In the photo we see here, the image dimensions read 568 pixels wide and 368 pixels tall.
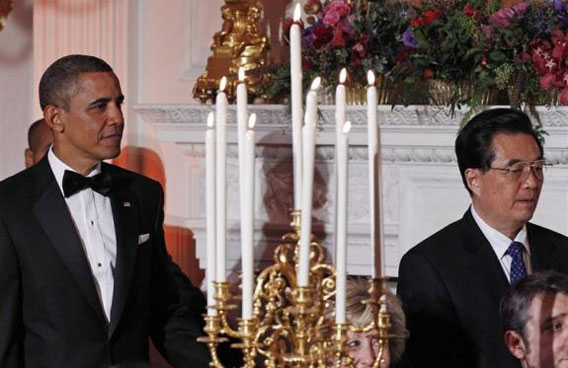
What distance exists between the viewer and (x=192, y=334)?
4055 mm

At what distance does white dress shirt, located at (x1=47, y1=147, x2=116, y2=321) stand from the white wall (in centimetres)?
268

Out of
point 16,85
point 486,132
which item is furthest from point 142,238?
point 16,85

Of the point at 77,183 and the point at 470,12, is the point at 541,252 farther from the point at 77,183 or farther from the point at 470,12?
the point at 77,183

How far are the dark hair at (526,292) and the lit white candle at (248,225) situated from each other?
4.47 feet

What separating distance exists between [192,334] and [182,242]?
6.35 feet

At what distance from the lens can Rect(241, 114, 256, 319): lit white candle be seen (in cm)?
206

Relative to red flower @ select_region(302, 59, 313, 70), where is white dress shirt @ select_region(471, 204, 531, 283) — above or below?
below

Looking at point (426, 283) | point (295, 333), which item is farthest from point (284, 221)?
point (295, 333)

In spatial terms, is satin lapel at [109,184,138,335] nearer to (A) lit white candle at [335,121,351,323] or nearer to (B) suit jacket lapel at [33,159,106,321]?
(B) suit jacket lapel at [33,159,106,321]

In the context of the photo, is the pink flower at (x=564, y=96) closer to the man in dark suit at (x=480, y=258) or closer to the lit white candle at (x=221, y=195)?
the man in dark suit at (x=480, y=258)

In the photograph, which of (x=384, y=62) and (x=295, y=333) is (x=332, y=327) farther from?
(x=384, y=62)

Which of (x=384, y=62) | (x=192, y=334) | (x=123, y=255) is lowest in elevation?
(x=192, y=334)

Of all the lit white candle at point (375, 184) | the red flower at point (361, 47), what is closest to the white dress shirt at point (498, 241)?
the red flower at point (361, 47)

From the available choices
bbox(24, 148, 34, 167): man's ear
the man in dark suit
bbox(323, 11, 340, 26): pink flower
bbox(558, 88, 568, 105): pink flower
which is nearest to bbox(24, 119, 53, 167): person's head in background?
bbox(24, 148, 34, 167): man's ear
